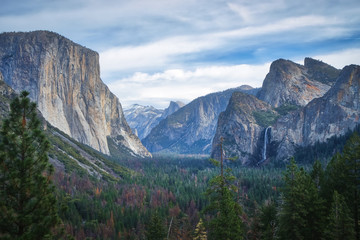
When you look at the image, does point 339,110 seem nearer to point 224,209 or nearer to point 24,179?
point 224,209

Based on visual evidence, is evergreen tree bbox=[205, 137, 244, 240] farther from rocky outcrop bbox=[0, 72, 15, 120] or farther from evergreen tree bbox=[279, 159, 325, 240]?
rocky outcrop bbox=[0, 72, 15, 120]

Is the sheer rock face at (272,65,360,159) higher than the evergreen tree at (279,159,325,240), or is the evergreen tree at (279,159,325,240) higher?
the sheer rock face at (272,65,360,159)

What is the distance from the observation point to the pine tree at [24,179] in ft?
60.7

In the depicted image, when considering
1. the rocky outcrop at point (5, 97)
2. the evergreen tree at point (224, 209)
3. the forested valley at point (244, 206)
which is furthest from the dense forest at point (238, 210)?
the rocky outcrop at point (5, 97)

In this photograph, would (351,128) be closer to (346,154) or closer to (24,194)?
(346,154)

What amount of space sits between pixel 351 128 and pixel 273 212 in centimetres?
14782

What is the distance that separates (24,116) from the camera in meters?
20.6

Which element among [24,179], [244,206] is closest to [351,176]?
[244,206]

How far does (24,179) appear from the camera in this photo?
19.1m

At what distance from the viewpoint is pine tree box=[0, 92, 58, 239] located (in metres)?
18.5

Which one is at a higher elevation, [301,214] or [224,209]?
[224,209]

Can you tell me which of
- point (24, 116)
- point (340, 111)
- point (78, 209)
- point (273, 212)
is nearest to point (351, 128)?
point (340, 111)

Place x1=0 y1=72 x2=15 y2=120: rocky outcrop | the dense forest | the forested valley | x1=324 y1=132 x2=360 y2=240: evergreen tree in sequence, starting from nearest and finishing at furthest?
the dense forest < the forested valley < x1=324 y1=132 x2=360 y2=240: evergreen tree < x1=0 y1=72 x2=15 y2=120: rocky outcrop

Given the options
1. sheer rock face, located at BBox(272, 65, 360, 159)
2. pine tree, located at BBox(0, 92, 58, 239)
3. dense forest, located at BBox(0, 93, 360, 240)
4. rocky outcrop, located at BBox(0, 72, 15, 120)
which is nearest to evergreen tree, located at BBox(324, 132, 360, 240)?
dense forest, located at BBox(0, 93, 360, 240)
